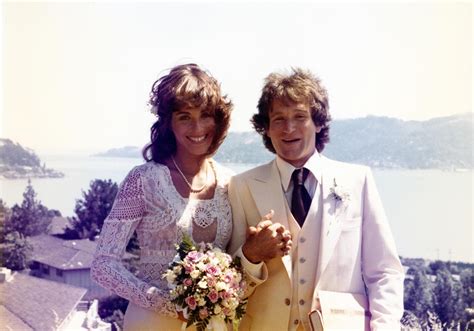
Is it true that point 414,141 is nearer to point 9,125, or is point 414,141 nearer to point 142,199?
point 142,199

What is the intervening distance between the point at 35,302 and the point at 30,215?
78 cm

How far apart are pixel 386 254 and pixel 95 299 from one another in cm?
296

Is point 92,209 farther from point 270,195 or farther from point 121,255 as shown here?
point 270,195

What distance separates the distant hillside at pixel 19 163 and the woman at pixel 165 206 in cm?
200

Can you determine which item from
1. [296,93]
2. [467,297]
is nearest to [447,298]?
[467,297]

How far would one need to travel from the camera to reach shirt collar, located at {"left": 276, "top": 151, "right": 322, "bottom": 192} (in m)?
3.33

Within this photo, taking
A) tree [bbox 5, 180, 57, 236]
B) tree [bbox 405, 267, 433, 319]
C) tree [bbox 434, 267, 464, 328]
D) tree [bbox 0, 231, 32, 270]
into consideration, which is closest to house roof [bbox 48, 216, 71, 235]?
tree [bbox 5, 180, 57, 236]

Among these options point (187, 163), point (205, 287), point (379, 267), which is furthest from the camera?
point (187, 163)

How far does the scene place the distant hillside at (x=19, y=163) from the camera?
4.99 m

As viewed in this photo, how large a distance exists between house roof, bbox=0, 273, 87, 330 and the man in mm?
2265

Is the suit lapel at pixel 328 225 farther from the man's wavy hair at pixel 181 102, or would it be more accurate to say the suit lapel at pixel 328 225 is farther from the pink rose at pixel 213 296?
the man's wavy hair at pixel 181 102

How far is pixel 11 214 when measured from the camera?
500cm

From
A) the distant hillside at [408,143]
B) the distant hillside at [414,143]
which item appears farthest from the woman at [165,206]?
the distant hillside at [414,143]

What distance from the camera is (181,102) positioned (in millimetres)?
3316
